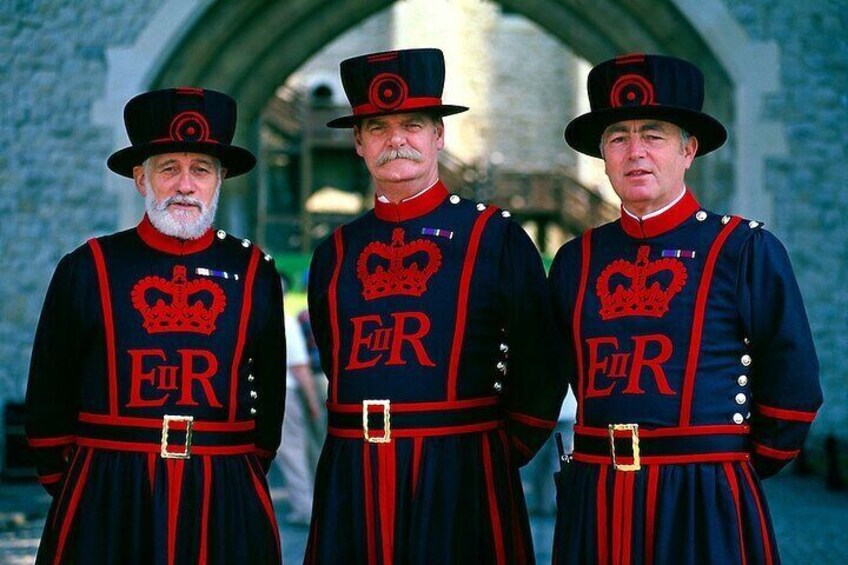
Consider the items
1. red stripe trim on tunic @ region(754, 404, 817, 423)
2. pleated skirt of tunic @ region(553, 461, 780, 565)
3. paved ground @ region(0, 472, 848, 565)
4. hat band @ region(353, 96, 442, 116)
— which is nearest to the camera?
pleated skirt of tunic @ region(553, 461, 780, 565)

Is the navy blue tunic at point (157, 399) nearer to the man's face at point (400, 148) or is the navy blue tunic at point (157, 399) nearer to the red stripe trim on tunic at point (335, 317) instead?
the red stripe trim on tunic at point (335, 317)

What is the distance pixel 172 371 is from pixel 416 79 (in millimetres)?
968

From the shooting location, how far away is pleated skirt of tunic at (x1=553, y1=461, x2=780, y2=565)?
9.42 feet

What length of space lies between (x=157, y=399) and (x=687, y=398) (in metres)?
1.29

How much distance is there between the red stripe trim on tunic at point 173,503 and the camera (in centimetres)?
314

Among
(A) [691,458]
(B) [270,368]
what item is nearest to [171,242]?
(B) [270,368]

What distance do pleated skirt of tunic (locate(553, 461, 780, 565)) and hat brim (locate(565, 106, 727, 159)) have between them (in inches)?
31.7

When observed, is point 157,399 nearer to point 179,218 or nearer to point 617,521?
point 179,218

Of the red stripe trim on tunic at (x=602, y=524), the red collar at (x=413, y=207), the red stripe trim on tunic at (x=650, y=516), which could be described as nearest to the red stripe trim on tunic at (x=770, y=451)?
the red stripe trim on tunic at (x=650, y=516)

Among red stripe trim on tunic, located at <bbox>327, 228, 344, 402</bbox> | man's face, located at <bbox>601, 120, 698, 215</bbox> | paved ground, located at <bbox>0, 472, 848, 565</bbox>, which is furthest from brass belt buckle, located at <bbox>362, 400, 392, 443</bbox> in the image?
paved ground, located at <bbox>0, 472, 848, 565</bbox>

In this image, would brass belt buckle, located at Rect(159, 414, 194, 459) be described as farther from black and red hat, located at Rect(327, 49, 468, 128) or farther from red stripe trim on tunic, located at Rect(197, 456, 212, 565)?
black and red hat, located at Rect(327, 49, 468, 128)

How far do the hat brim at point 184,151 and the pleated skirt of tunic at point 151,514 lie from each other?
30.4 inches

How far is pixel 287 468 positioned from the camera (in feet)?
Result: 22.5

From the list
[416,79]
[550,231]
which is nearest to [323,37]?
[416,79]
